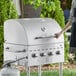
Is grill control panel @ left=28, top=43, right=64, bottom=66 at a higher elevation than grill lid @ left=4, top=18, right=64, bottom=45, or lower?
lower

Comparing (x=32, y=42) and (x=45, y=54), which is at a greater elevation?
(x=32, y=42)

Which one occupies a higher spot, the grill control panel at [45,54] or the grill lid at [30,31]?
the grill lid at [30,31]

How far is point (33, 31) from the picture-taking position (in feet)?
13.3

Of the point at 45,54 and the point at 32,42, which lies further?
the point at 45,54

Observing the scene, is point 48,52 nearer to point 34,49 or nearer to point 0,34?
point 34,49

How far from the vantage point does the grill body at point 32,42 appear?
395 cm

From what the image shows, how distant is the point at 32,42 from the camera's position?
3965 millimetres

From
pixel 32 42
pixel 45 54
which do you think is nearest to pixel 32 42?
pixel 32 42

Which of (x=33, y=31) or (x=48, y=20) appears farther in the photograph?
(x=48, y=20)

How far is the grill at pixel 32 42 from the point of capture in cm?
395

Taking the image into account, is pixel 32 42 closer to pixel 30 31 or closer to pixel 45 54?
pixel 30 31

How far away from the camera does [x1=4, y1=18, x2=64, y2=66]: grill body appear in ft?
13.0

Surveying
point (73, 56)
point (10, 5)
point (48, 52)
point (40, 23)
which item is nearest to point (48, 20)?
point (40, 23)

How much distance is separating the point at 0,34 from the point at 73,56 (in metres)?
2.41
